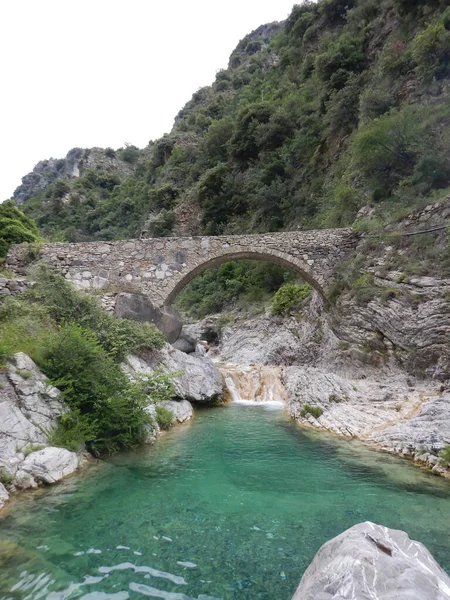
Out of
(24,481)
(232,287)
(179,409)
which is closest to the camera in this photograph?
(24,481)

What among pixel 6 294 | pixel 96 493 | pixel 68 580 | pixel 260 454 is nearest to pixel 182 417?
pixel 260 454

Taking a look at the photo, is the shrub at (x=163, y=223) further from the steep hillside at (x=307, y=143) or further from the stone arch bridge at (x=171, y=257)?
the stone arch bridge at (x=171, y=257)

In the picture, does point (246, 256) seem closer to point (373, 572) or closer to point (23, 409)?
point (23, 409)

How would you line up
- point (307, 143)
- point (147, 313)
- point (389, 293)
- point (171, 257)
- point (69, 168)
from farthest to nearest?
point (69, 168)
point (307, 143)
point (171, 257)
point (147, 313)
point (389, 293)

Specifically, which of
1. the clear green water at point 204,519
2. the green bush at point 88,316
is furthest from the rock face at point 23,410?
the green bush at point 88,316

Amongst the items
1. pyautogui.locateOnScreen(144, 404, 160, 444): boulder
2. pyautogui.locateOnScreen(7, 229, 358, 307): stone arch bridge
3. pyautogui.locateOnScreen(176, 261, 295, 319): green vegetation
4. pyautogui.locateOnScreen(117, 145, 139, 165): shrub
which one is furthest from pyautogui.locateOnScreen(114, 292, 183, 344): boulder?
pyautogui.locateOnScreen(117, 145, 139, 165): shrub

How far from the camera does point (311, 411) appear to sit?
879 cm

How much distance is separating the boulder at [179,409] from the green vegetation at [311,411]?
288 cm

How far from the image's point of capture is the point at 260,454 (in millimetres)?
6473

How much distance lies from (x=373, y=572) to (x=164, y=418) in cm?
630

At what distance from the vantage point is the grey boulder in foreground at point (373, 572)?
6.37ft

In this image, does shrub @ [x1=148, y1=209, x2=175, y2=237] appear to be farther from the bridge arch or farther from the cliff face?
the cliff face

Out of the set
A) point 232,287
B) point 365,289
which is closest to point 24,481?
point 365,289

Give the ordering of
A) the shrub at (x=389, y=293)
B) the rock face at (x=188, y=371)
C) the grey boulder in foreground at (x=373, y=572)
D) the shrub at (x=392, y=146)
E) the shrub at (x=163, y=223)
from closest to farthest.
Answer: the grey boulder in foreground at (x=373, y=572) → the rock face at (x=188, y=371) → the shrub at (x=389, y=293) → the shrub at (x=392, y=146) → the shrub at (x=163, y=223)
